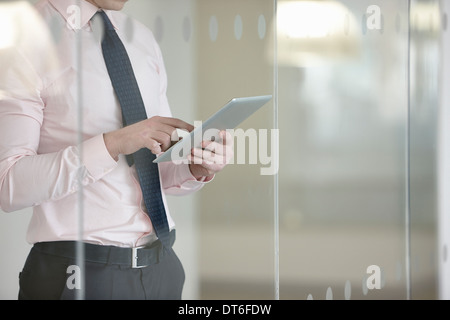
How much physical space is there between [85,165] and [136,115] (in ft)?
0.62

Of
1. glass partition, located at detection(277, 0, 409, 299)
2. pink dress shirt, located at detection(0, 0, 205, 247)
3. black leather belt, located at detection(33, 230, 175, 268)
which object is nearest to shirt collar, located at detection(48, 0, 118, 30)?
pink dress shirt, located at detection(0, 0, 205, 247)

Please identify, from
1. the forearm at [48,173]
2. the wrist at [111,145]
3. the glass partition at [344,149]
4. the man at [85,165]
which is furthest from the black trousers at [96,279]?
the glass partition at [344,149]

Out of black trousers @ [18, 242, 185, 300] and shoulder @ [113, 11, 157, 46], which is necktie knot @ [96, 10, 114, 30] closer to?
shoulder @ [113, 11, 157, 46]

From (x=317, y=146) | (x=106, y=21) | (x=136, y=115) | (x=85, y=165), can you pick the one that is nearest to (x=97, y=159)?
(x=85, y=165)

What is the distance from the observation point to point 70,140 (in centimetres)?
138

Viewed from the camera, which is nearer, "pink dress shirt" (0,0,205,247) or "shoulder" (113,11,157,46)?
"pink dress shirt" (0,0,205,247)

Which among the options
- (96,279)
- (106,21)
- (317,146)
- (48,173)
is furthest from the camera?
(317,146)

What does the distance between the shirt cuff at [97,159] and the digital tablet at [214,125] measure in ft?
0.40

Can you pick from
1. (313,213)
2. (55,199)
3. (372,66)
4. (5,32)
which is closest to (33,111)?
(55,199)

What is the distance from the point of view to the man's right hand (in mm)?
1346

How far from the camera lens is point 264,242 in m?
1.87

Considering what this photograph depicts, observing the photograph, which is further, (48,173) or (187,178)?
(187,178)

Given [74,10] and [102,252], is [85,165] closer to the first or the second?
[102,252]
